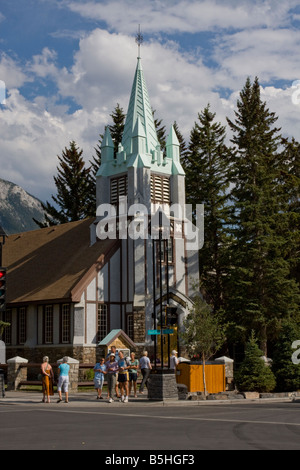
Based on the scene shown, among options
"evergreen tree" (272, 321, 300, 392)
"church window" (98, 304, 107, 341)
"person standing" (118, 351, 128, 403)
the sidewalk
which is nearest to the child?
the sidewalk

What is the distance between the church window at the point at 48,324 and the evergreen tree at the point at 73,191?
20191 mm

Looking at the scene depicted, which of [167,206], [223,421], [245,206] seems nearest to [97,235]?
[167,206]

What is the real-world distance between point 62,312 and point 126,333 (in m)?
3.88

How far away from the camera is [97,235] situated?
132 feet

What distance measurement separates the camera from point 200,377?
27297mm

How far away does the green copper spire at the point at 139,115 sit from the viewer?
4134cm

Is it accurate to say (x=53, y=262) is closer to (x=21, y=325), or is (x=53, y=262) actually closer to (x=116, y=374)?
(x=21, y=325)

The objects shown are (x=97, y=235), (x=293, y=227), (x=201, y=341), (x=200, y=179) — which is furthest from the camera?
(x=200, y=179)

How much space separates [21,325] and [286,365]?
18092mm

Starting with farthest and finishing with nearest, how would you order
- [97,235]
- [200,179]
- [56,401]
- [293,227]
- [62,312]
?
[200,179] < [293,227] < [97,235] < [62,312] < [56,401]

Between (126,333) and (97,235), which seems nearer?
(126,333)

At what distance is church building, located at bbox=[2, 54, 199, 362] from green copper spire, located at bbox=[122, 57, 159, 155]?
0.26 feet

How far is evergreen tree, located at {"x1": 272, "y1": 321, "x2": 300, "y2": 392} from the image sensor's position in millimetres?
28345

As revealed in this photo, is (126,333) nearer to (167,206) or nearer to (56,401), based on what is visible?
(167,206)
